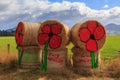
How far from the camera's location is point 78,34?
12.4 meters

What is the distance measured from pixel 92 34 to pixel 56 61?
1722mm

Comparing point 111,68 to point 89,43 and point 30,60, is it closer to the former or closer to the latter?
point 89,43

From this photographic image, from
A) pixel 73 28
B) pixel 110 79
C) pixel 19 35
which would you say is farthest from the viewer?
pixel 19 35

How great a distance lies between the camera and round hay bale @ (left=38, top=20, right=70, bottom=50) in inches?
490

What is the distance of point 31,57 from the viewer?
1362cm

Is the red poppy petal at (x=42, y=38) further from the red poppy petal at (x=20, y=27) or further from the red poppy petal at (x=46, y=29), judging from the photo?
the red poppy petal at (x=20, y=27)

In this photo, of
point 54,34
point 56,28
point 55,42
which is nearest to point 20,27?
point 54,34

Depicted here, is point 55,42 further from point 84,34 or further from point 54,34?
point 84,34

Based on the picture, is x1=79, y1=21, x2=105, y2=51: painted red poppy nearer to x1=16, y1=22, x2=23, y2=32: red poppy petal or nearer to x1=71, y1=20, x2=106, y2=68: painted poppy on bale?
x1=71, y1=20, x2=106, y2=68: painted poppy on bale

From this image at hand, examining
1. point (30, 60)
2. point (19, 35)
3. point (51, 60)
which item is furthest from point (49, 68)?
point (19, 35)

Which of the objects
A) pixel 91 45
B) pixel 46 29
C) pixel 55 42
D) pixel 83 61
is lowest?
pixel 83 61

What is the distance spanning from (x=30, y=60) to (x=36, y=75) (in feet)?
4.46

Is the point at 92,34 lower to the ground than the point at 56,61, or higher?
higher

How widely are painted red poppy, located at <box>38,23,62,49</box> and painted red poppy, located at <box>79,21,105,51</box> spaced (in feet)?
3.00
